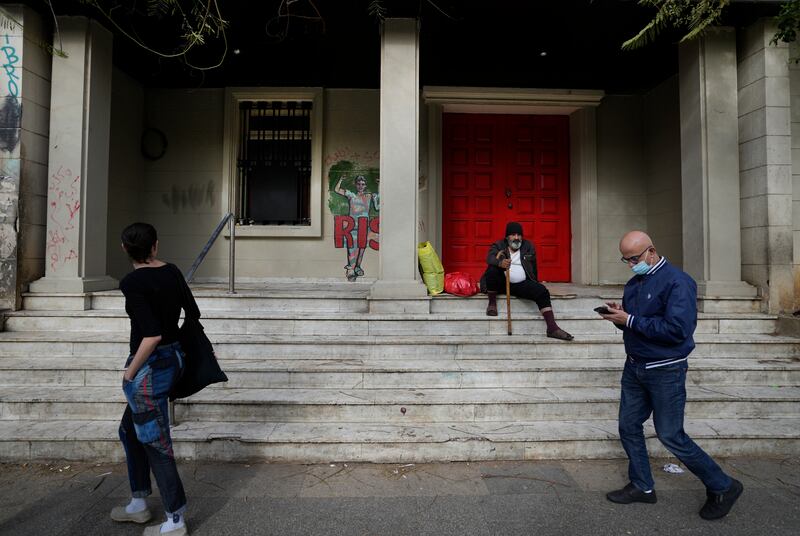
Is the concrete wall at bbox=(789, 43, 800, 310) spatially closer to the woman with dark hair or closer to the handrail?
the woman with dark hair

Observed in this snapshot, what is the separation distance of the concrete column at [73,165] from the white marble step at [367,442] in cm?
243

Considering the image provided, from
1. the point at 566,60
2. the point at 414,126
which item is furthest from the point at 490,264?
the point at 566,60

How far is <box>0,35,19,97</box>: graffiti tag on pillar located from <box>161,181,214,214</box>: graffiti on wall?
2933 mm

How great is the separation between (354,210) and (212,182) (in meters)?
2.65

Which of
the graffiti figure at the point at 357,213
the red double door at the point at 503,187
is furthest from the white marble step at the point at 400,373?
the red double door at the point at 503,187

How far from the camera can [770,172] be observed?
18.7ft

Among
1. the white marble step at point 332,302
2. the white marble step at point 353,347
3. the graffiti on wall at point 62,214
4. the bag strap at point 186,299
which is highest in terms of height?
the graffiti on wall at point 62,214

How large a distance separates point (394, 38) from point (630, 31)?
11.2ft

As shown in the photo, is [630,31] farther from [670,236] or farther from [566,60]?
[670,236]

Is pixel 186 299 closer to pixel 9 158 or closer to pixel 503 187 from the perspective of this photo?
pixel 9 158

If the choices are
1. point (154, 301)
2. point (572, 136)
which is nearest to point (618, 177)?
point (572, 136)

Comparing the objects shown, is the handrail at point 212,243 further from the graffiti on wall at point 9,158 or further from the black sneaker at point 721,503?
the black sneaker at point 721,503

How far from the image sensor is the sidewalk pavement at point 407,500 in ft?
9.22

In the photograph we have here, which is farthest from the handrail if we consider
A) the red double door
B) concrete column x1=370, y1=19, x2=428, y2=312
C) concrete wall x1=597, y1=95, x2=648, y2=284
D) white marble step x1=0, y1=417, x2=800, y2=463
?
concrete wall x1=597, y1=95, x2=648, y2=284
